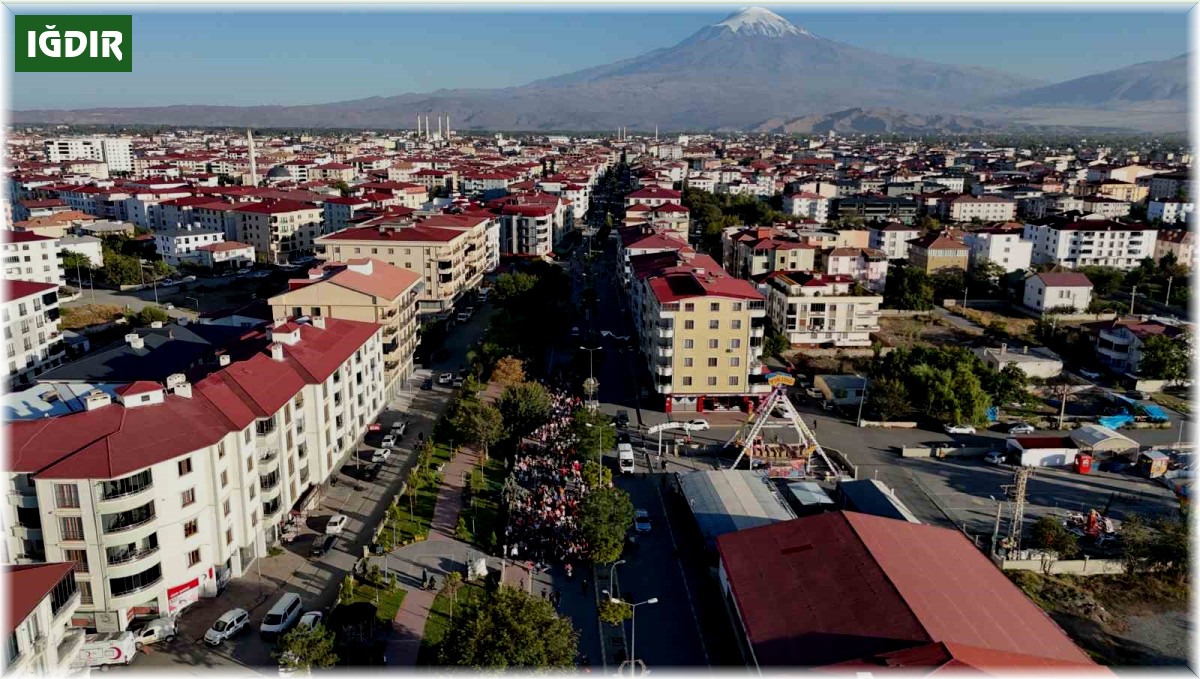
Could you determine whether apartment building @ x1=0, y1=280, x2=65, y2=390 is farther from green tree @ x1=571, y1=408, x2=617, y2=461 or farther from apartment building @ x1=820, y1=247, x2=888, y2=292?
apartment building @ x1=820, y1=247, x2=888, y2=292

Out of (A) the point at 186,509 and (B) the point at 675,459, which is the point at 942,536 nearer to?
(B) the point at 675,459

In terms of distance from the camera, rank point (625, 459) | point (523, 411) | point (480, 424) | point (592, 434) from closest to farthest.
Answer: point (592, 434) → point (480, 424) → point (625, 459) → point (523, 411)

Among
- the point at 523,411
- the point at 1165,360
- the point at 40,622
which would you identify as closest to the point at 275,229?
the point at 523,411

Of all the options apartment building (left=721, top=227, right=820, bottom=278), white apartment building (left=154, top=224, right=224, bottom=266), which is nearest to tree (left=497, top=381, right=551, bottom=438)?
apartment building (left=721, top=227, right=820, bottom=278)

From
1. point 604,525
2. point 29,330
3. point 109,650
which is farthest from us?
point 29,330

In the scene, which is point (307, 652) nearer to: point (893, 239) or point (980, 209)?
point (893, 239)

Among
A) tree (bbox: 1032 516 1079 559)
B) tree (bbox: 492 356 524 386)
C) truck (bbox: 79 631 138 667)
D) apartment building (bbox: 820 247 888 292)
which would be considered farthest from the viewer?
apartment building (bbox: 820 247 888 292)

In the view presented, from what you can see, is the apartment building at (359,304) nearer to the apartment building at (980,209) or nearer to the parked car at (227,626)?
the parked car at (227,626)
